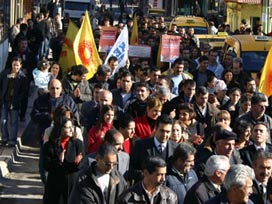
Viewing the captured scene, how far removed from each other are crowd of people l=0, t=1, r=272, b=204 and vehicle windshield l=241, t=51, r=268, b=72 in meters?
3.45

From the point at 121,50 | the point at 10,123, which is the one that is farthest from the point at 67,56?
the point at 10,123

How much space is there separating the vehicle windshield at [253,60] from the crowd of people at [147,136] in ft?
11.3

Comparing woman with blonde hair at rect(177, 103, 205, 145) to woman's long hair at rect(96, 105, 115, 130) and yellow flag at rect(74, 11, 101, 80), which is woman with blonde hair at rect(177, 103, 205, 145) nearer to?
woman's long hair at rect(96, 105, 115, 130)

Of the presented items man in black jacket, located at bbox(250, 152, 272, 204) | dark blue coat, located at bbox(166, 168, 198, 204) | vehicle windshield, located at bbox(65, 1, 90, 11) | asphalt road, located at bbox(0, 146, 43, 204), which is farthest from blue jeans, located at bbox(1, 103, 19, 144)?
vehicle windshield, located at bbox(65, 1, 90, 11)

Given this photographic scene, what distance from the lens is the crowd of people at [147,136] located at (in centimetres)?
902

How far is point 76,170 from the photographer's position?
11312 mm

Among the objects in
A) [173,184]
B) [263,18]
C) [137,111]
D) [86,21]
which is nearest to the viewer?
[173,184]

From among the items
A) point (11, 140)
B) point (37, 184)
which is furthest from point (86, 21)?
point (37, 184)

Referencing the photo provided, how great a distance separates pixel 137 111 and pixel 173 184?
3.56 metres

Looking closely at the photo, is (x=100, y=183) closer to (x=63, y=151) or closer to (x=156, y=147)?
(x=156, y=147)

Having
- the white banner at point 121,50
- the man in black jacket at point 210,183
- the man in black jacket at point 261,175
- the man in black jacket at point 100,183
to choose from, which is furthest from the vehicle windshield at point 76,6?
the man in black jacket at point 210,183

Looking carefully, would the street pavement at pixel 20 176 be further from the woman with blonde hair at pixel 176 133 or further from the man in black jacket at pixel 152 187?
the man in black jacket at pixel 152 187

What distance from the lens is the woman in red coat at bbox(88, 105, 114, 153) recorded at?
1177 cm

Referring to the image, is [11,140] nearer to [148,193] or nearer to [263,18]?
[148,193]
